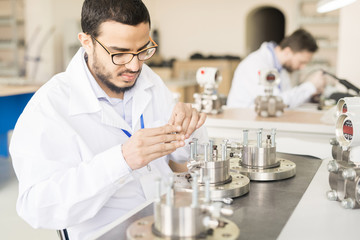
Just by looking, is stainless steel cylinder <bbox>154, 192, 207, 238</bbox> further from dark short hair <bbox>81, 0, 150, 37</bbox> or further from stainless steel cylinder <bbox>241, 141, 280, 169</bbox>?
dark short hair <bbox>81, 0, 150, 37</bbox>

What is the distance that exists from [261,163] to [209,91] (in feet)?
5.59

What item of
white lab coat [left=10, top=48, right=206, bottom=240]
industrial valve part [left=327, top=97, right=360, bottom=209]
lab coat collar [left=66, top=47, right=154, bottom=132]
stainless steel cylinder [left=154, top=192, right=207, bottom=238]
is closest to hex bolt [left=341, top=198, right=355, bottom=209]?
industrial valve part [left=327, top=97, right=360, bottom=209]

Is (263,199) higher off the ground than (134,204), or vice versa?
(263,199)

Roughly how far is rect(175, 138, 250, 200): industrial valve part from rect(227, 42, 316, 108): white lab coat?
250 centimetres

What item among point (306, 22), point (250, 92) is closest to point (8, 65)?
point (306, 22)

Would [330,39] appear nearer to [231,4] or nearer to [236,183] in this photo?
[231,4]

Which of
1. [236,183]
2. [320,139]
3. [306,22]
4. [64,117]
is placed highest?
[306,22]

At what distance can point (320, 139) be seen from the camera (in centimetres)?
276

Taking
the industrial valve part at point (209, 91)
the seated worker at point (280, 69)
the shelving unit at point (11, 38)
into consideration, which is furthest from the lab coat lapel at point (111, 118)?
the shelving unit at point (11, 38)

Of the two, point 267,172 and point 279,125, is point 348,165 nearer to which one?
point 267,172

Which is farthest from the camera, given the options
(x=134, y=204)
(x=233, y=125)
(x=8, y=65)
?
(x=8, y=65)

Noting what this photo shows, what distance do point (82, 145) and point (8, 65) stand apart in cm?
1082

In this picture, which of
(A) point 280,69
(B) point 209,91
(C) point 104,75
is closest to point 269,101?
(B) point 209,91

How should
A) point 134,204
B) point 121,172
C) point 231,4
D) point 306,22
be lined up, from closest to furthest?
point 121,172
point 134,204
point 306,22
point 231,4
